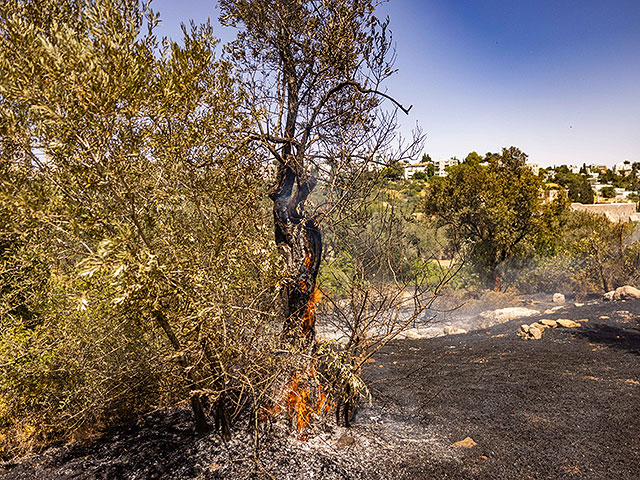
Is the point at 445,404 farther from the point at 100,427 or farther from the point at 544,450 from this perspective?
the point at 100,427

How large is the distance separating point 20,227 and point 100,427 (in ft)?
11.2

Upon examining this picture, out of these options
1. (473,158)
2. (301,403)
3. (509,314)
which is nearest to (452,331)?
(509,314)

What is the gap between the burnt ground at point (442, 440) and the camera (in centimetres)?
381

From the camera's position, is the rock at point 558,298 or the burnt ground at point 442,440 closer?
the burnt ground at point 442,440

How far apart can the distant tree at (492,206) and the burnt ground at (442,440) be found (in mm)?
9305

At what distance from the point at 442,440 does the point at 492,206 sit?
42.8 feet

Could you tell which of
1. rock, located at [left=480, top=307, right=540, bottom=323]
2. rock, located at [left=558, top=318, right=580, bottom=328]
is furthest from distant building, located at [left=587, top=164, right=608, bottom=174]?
rock, located at [left=558, top=318, right=580, bottom=328]

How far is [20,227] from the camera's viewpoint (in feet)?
10.7

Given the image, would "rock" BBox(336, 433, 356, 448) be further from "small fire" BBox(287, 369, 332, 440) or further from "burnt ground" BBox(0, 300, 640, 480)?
"small fire" BBox(287, 369, 332, 440)

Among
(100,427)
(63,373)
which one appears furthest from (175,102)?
(100,427)

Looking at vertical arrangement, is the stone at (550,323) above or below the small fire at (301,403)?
below

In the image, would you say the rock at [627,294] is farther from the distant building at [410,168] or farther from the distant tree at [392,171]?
the distant tree at [392,171]

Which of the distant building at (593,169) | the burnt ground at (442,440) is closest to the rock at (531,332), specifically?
the burnt ground at (442,440)

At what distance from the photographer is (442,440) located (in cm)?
434
